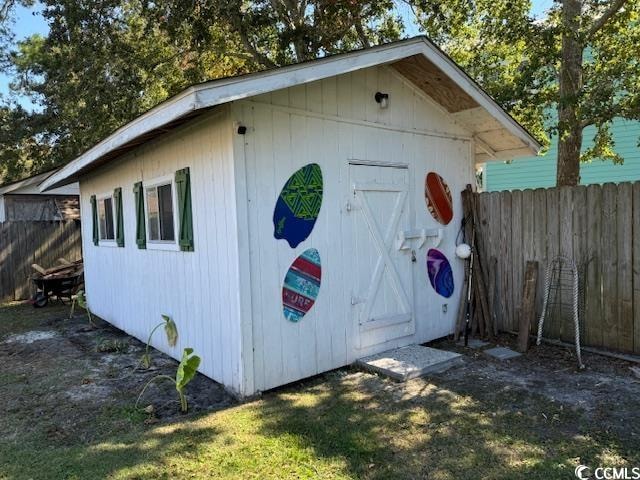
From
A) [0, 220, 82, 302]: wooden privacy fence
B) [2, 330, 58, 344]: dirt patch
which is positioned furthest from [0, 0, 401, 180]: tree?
[2, 330, 58, 344]: dirt patch

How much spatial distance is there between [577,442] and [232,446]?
2302mm

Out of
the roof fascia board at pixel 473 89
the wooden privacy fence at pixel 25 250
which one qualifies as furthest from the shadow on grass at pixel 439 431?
the wooden privacy fence at pixel 25 250

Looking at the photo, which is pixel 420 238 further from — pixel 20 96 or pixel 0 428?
pixel 20 96

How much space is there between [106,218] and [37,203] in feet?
30.6

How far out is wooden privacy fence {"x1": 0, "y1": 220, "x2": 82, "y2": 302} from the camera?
1039 centimetres

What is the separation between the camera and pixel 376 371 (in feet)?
15.1

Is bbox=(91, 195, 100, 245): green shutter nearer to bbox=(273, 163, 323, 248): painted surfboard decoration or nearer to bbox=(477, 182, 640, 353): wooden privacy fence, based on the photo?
bbox=(273, 163, 323, 248): painted surfboard decoration

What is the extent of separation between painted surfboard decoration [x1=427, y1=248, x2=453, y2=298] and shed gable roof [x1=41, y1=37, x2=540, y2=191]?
1767 mm

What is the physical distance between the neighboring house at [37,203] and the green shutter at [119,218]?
8.58 meters

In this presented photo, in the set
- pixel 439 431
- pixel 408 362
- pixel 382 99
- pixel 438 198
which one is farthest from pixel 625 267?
pixel 382 99

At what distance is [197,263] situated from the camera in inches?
185

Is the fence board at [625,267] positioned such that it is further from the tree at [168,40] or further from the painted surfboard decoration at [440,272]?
the tree at [168,40]

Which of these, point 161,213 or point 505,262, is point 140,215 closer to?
point 161,213

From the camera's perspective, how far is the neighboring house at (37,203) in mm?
14461
